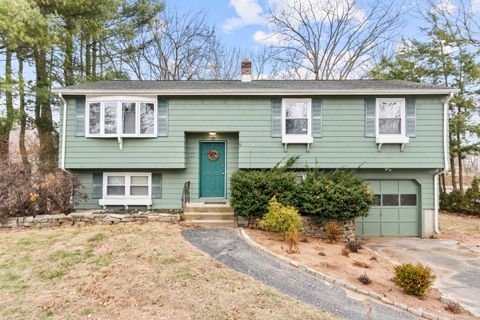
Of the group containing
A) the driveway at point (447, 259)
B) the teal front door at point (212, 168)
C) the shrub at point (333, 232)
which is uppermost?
the teal front door at point (212, 168)

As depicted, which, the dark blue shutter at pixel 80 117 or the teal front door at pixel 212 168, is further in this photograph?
the teal front door at pixel 212 168

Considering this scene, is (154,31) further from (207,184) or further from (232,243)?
(232,243)

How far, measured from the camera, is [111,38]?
15406 millimetres

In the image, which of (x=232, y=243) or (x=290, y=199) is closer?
(x=232, y=243)

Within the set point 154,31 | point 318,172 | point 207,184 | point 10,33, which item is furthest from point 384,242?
point 154,31

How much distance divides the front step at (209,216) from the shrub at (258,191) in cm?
58

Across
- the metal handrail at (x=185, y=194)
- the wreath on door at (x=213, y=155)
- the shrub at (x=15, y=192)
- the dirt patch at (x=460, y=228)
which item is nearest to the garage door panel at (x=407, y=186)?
the dirt patch at (x=460, y=228)

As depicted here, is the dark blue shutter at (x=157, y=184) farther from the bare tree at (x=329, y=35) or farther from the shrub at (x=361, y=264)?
the bare tree at (x=329, y=35)

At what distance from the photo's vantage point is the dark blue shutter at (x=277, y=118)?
375 inches

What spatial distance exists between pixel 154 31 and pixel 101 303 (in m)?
18.5

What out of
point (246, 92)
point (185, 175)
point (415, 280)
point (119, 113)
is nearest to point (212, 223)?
point (185, 175)

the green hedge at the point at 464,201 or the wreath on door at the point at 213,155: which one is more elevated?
the wreath on door at the point at 213,155

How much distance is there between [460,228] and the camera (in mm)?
11258

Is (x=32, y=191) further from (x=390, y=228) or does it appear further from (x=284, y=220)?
(x=390, y=228)
